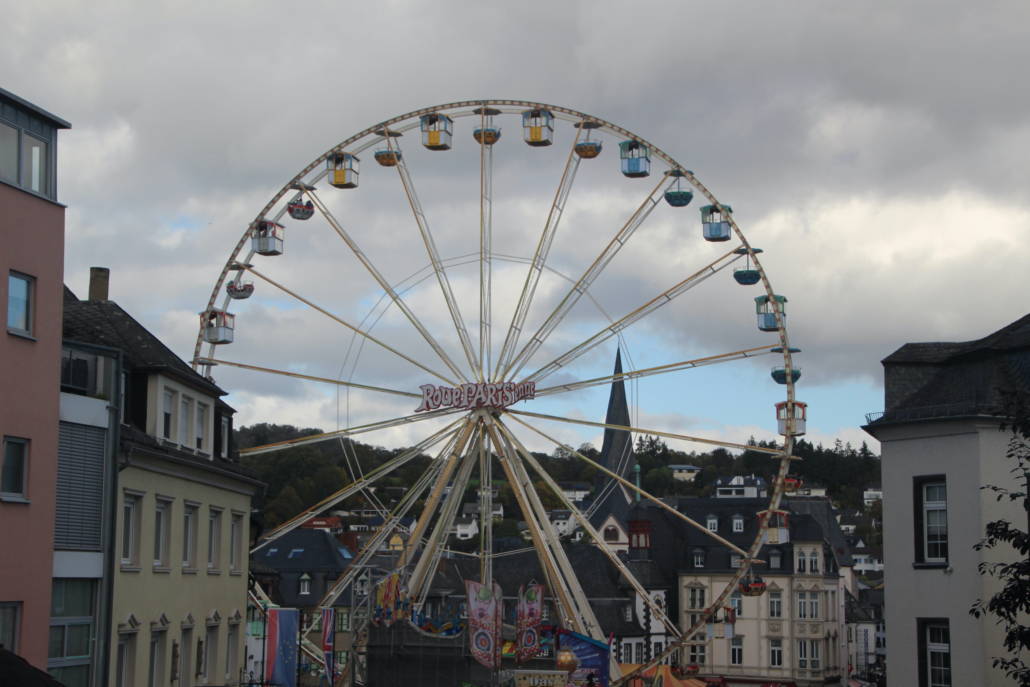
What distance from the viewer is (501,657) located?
4131 centimetres

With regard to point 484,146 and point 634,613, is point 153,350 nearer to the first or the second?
point 484,146

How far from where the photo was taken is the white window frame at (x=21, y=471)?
80.5ft

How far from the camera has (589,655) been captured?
4072 cm

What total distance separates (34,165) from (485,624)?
60.0 ft

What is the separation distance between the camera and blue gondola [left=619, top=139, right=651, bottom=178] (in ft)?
150

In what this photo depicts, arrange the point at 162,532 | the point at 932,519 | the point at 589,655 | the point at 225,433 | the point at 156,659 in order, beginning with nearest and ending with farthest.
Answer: the point at 932,519, the point at 156,659, the point at 162,532, the point at 225,433, the point at 589,655

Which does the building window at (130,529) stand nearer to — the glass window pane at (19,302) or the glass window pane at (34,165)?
the glass window pane at (19,302)

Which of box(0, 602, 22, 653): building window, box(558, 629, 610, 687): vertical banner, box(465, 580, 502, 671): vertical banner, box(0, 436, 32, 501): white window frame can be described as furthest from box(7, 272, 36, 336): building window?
box(558, 629, 610, 687): vertical banner

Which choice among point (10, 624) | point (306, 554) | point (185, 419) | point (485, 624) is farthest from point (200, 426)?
point (306, 554)

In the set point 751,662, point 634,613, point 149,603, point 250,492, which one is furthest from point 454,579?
point 149,603

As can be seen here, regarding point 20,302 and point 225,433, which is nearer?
point 20,302

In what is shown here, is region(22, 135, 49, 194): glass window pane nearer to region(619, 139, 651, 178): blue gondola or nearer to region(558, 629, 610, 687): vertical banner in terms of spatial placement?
region(558, 629, 610, 687): vertical banner

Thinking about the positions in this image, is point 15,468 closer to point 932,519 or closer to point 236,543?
point 236,543

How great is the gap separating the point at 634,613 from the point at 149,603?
6741cm
